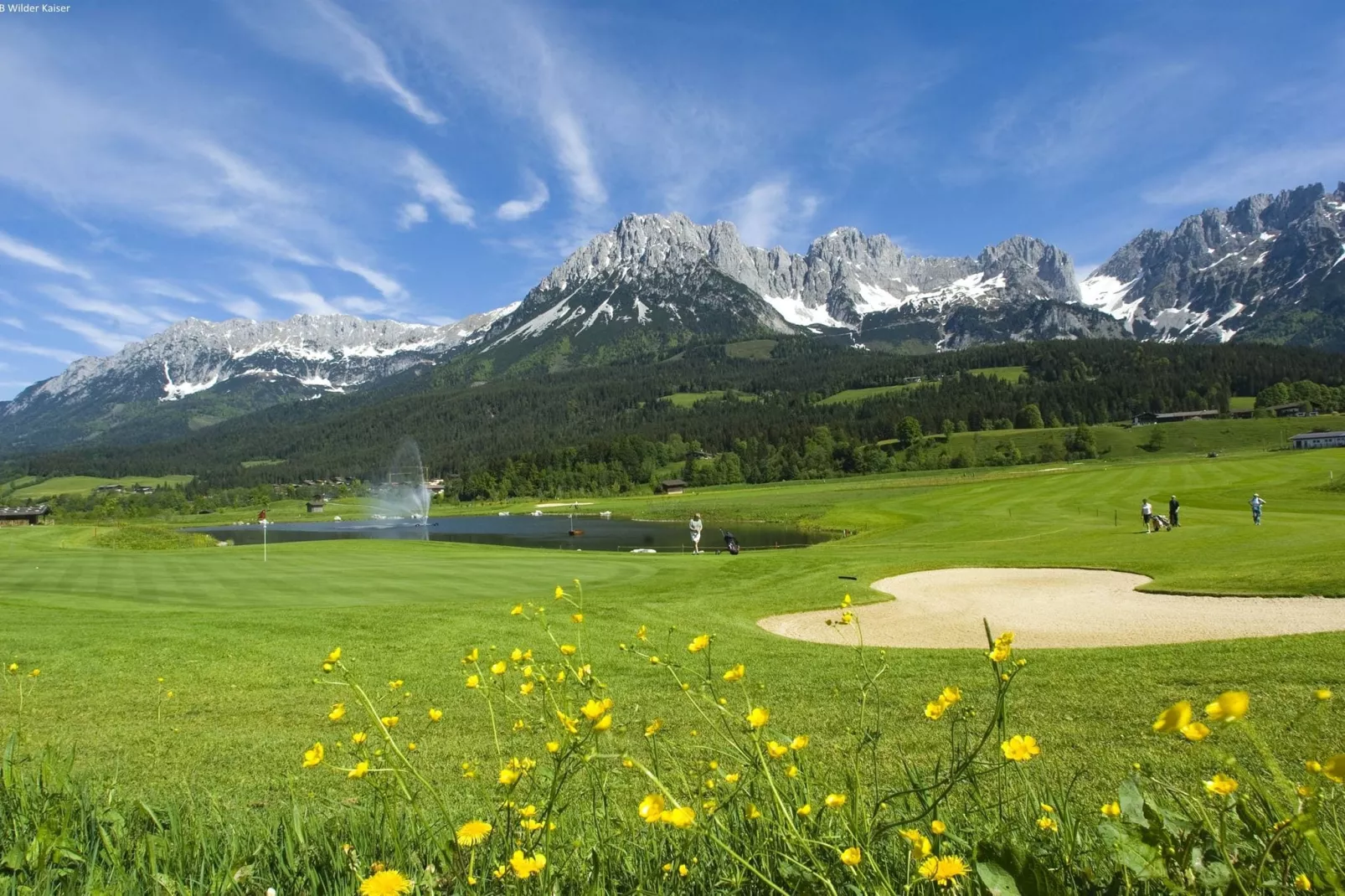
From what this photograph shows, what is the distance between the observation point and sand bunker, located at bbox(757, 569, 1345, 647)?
537 inches

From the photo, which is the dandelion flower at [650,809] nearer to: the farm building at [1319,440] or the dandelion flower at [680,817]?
the dandelion flower at [680,817]

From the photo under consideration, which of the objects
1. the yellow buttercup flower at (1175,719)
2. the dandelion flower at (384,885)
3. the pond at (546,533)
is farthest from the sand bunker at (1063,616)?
the pond at (546,533)

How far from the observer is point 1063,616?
16.5m

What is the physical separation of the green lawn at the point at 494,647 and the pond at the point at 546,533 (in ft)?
80.5

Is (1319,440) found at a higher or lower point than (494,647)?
higher

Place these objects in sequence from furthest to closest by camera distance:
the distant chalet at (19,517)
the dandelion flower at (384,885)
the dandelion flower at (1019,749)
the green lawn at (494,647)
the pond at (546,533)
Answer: the distant chalet at (19,517), the pond at (546,533), the green lawn at (494,647), the dandelion flower at (1019,749), the dandelion flower at (384,885)

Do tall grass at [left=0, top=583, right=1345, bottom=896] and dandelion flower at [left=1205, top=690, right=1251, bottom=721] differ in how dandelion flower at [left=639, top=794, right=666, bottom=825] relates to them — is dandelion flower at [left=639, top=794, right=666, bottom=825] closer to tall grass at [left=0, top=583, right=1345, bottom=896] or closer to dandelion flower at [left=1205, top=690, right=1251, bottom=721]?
tall grass at [left=0, top=583, right=1345, bottom=896]

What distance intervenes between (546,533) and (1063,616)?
217 ft

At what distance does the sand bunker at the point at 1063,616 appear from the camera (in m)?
13.6

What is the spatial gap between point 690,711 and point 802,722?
1.21 meters

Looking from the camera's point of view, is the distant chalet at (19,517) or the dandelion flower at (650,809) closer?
the dandelion flower at (650,809)

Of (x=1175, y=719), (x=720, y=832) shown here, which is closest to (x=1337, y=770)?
(x=1175, y=719)

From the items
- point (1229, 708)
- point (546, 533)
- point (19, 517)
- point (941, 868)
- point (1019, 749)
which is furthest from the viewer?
point (19, 517)

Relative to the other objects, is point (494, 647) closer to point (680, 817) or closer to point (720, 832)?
point (720, 832)
